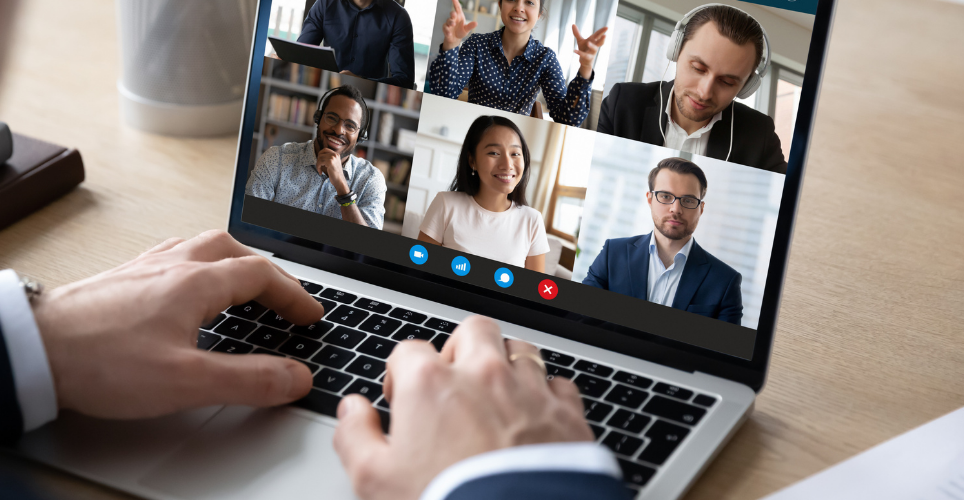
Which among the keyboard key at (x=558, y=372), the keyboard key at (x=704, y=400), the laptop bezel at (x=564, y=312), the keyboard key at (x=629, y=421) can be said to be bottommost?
the keyboard key at (x=629, y=421)

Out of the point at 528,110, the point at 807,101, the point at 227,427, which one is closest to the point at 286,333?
the point at 227,427

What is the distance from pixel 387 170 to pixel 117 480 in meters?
0.30

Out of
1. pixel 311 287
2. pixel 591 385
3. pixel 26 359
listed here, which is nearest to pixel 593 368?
pixel 591 385

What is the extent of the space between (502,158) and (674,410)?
0.23m

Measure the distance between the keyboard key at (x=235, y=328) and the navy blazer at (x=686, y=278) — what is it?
0.25 meters

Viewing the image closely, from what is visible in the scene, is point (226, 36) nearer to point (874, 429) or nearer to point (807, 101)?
point (807, 101)

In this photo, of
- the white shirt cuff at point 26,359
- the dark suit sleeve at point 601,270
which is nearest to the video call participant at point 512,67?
the dark suit sleeve at point 601,270

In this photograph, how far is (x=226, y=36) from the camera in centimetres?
87

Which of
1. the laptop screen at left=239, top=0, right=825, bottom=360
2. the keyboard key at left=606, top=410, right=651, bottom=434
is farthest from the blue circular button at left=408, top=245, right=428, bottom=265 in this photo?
the keyboard key at left=606, top=410, right=651, bottom=434

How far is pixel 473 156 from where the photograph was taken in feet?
1.87

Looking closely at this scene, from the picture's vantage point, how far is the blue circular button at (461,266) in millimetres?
585

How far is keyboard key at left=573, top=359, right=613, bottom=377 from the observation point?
1.69 feet

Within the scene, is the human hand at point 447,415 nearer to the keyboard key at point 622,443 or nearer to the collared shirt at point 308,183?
the keyboard key at point 622,443

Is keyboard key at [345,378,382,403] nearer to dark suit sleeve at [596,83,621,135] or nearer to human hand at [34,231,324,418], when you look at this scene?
human hand at [34,231,324,418]
